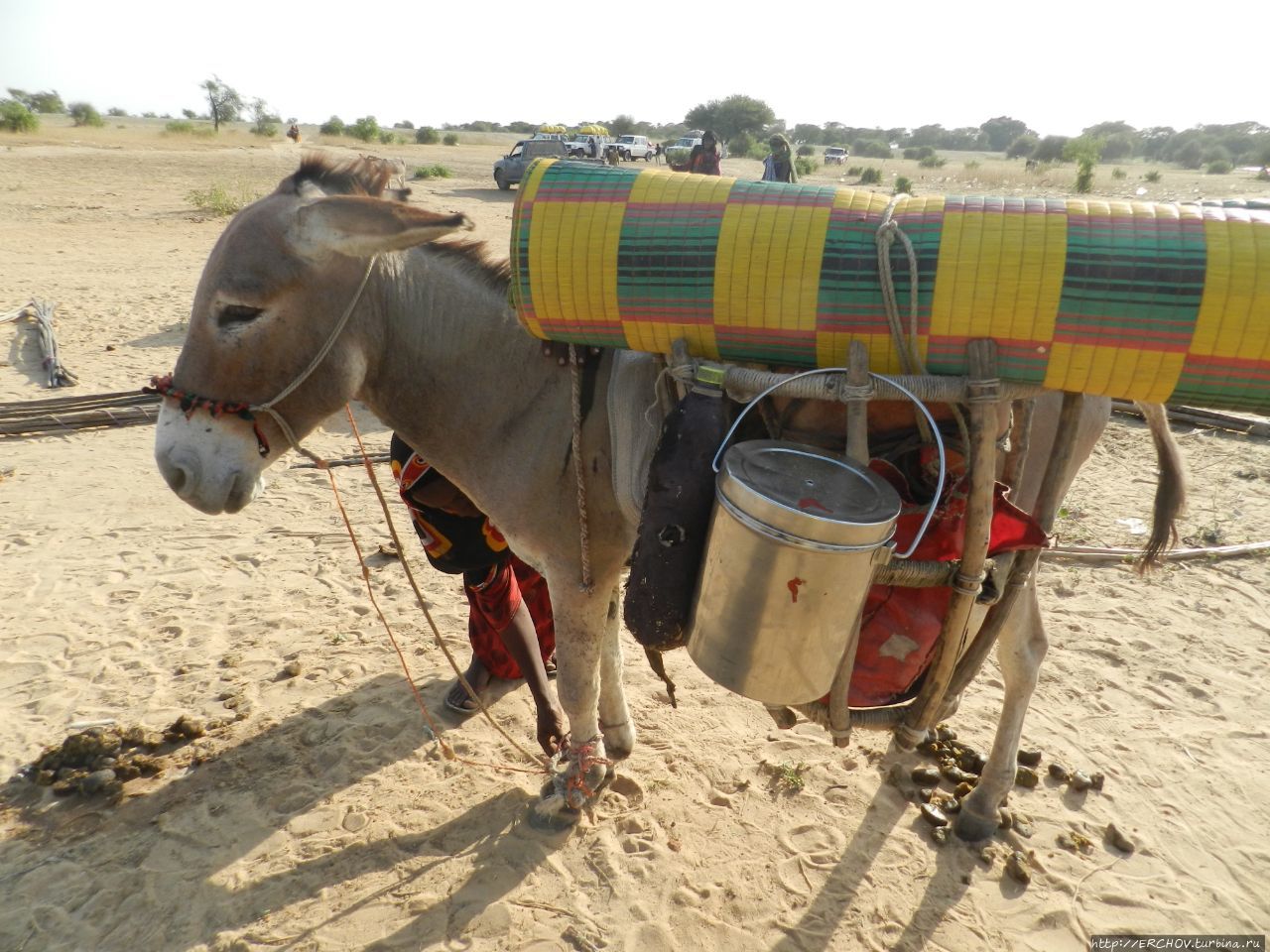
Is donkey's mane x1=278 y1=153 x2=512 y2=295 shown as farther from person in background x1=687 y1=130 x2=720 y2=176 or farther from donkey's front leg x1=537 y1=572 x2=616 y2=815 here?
person in background x1=687 y1=130 x2=720 y2=176

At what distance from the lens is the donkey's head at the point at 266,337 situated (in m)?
2.17

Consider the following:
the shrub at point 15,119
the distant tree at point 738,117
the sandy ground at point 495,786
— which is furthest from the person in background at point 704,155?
the distant tree at point 738,117

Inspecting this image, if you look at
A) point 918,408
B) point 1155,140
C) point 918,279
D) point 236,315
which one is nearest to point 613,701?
Result: point 918,408

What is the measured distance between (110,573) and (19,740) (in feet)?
4.99

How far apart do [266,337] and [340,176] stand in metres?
0.59

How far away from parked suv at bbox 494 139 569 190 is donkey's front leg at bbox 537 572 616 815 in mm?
21874

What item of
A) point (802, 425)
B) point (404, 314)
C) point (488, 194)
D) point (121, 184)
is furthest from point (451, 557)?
point (121, 184)

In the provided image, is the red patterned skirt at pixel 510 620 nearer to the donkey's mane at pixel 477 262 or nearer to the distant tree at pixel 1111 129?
the donkey's mane at pixel 477 262

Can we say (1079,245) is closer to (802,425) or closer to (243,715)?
(802,425)

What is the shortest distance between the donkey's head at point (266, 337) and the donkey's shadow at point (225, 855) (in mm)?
1449

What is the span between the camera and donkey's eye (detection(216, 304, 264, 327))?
2221mm

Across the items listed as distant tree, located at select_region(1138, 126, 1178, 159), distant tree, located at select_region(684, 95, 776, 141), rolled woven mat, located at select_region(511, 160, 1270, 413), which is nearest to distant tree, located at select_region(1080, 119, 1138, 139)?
distant tree, located at select_region(1138, 126, 1178, 159)

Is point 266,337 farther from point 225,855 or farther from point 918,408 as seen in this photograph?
point 225,855

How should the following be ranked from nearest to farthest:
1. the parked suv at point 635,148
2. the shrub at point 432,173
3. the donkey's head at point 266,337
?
the donkey's head at point 266,337
the shrub at point 432,173
the parked suv at point 635,148
